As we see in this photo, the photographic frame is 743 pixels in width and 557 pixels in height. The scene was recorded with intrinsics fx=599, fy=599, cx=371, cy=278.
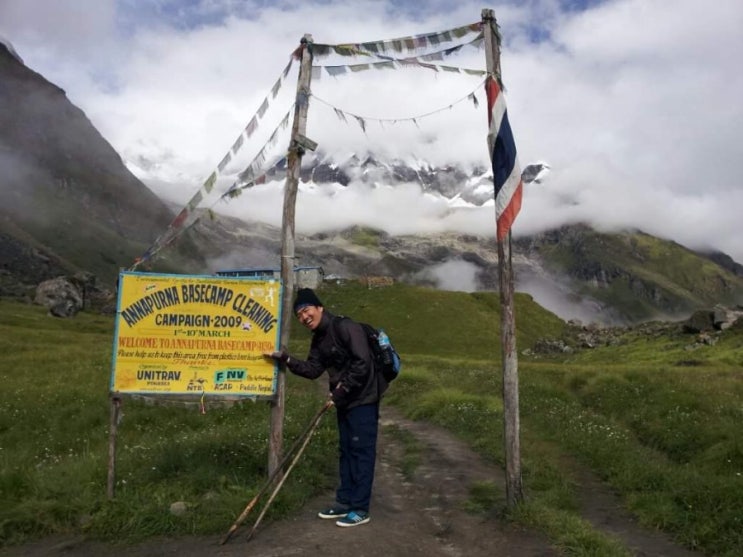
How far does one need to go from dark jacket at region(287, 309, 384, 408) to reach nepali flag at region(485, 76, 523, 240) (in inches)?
116

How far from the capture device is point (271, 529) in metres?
8.84

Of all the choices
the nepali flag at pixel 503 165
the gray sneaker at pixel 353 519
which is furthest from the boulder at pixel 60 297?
the nepali flag at pixel 503 165

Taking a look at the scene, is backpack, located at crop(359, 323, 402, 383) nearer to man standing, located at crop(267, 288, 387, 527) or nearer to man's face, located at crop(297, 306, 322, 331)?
man standing, located at crop(267, 288, 387, 527)

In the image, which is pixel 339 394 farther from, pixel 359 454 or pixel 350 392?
pixel 359 454

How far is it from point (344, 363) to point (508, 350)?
2694 mm

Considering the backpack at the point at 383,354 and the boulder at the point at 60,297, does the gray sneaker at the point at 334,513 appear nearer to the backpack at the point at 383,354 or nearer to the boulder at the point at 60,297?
the backpack at the point at 383,354

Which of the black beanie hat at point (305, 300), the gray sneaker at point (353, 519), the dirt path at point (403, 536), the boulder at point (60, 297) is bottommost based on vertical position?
the dirt path at point (403, 536)

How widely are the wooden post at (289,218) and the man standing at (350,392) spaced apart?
34.4 inches

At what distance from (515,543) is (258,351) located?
5088mm

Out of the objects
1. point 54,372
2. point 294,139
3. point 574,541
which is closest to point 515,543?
point 574,541

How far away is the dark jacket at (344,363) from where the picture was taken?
9258 millimetres

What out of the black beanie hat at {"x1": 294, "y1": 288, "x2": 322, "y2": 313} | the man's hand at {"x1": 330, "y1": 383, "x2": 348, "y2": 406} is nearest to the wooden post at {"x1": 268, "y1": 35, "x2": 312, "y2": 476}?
the black beanie hat at {"x1": 294, "y1": 288, "x2": 322, "y2": 313}

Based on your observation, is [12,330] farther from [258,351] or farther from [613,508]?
[613,508]

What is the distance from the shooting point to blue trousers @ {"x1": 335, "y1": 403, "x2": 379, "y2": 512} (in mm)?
9266
